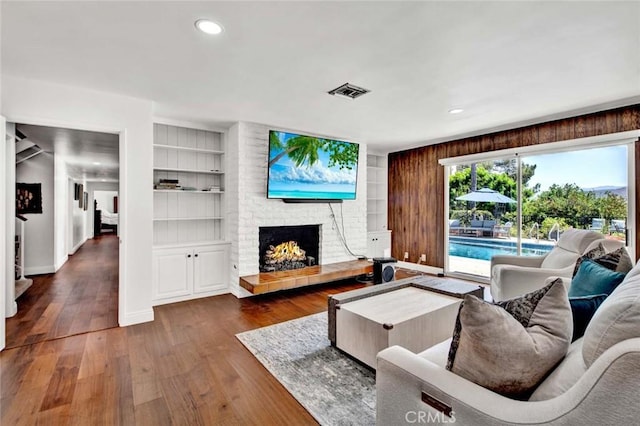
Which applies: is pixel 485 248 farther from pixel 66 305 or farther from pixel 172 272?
pixel 66 305

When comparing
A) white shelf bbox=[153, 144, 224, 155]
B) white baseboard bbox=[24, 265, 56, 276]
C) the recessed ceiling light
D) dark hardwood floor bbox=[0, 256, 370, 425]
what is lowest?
dark hardwood floor bbox=[0, 256, 370, 425]

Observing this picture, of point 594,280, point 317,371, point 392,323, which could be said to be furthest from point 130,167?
point 594,280

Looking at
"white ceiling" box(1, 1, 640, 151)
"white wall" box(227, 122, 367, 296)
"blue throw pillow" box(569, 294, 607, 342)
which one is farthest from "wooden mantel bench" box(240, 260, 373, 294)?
"blue throw pillow" box(569, 294, 607, 342)

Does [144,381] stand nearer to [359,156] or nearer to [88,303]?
[88,303]

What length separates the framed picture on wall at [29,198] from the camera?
209 inches

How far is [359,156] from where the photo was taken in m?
5.45

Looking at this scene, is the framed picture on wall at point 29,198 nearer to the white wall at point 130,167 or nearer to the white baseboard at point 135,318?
the white wall at point 130,167

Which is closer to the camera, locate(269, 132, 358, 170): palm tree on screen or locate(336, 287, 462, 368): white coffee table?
locate(336, 287, 462, 368): white coffee table

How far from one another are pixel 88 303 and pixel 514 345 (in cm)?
467

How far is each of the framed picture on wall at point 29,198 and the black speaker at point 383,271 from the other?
19.8 ft

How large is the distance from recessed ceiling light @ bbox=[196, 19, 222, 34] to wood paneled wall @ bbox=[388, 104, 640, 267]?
14.0 feet

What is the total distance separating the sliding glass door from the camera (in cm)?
371

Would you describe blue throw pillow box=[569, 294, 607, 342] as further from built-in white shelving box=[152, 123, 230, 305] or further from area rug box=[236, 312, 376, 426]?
built-in white shelving box=[152, 123, 230, 305]

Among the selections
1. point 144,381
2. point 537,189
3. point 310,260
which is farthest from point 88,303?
point 537,189
